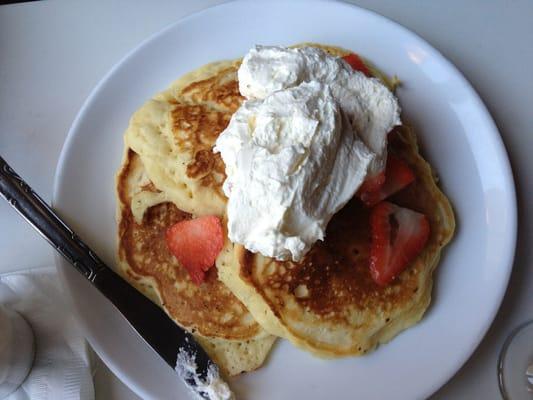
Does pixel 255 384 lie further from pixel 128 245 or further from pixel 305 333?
pixel 128 245

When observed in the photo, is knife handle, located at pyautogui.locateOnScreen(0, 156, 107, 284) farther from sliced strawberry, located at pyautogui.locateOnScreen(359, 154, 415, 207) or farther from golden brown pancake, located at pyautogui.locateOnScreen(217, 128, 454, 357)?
sliced strawberry, located at pyautogui.locateOnScreen(359, 154, 415, 207)

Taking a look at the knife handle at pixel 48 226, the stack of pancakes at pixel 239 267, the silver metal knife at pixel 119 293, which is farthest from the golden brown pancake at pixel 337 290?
the knife handle at pixel 48 226

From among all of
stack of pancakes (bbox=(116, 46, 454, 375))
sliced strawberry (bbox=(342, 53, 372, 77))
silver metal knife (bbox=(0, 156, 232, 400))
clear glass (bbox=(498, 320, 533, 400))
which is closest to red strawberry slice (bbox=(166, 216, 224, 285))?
stack of pancakes (bbox=(116, 46, 454, 375))

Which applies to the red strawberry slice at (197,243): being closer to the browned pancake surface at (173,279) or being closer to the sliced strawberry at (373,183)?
the browned pancake surface at (173,279)

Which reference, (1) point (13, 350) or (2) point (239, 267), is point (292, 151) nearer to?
(2) point (239, 267)

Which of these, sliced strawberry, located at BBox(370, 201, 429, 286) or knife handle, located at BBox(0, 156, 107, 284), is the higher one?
knife handle, located at BBox(0, 156, 107, 284)
